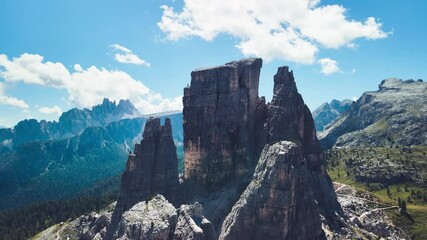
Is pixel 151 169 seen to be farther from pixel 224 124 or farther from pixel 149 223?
pixel 149 223

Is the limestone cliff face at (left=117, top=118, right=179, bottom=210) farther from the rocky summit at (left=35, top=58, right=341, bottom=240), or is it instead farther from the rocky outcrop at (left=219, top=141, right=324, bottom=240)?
the rocky outcrop at (left=219, top=141, right=324, bottom=240)

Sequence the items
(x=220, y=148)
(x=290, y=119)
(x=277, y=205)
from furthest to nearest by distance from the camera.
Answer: (x=220, y=148) < (x=290, y=119) < (x=277, y=205)

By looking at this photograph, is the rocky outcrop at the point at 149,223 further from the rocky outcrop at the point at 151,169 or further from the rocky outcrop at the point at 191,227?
the rocky outcrop at the point at 151,169

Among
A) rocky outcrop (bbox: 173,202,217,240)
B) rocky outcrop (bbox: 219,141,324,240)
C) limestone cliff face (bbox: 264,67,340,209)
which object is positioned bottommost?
rocky outcrop (bbox: 173,202,217,240)

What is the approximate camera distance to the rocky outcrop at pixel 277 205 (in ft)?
314

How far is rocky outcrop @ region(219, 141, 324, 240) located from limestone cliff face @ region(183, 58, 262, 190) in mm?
45017

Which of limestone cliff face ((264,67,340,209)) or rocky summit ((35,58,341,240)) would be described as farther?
limestone cliff face ((264,67,340,209))

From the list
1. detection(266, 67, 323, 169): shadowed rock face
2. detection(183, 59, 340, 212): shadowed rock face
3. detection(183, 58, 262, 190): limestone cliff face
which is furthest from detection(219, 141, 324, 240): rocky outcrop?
detection(183, 58, 262, 190): limestone cliff face

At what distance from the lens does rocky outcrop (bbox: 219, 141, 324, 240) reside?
95750 millimetres

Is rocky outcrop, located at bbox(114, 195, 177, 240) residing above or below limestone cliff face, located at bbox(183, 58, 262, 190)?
below

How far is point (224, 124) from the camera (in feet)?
499

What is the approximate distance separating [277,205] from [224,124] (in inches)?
2381

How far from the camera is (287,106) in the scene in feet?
463

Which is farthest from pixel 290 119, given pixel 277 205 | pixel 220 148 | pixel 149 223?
pixel 149 223
